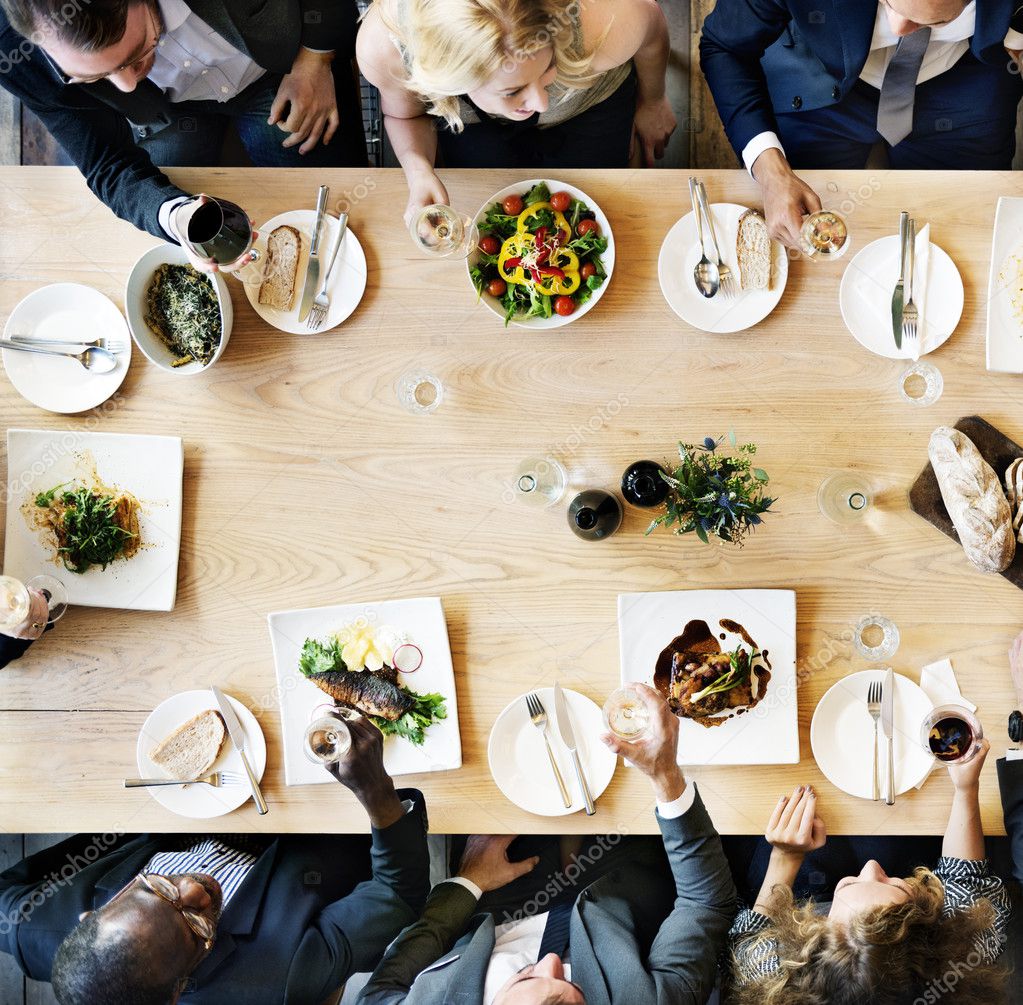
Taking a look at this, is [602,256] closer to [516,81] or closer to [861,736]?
[516,81]

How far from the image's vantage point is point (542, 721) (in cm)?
183

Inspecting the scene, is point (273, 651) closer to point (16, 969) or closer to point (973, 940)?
point (973, 940)

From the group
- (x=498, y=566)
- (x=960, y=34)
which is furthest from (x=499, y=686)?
(x=960, y=34)

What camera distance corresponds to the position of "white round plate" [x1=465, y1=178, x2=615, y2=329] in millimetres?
1795

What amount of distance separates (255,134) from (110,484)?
1.04 metres

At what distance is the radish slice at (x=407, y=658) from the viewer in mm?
1835

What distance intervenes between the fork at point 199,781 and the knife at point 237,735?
37 mm

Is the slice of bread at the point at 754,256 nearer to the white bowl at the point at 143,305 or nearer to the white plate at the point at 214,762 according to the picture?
the white bowl at the point at 143,305

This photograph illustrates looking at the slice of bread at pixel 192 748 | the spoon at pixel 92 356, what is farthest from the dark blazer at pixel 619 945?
the spoon at pixel 92 356

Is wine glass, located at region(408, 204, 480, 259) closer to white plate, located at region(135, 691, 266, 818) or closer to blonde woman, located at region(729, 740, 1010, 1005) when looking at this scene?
white plate, located at region(135, 691, 266, 818)

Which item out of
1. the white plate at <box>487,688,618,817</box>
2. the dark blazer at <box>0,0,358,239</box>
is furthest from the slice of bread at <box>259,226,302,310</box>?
the white plate at <box>487,688,618,817</box>

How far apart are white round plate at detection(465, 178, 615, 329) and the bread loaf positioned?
30.6 inches

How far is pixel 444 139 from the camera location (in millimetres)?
2252

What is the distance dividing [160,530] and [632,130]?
1.59m
